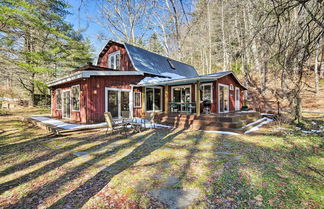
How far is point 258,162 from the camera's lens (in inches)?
150

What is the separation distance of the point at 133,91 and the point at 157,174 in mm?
8198

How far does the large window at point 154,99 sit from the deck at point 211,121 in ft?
6.40

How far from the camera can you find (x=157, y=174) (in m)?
3.20

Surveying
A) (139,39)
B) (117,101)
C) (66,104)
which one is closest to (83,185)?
(117,101)

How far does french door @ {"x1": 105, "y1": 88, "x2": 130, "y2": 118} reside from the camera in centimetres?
937

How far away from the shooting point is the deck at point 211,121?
292 inches

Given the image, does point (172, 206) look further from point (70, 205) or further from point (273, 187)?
point (273, 187)

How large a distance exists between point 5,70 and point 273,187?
731 inches

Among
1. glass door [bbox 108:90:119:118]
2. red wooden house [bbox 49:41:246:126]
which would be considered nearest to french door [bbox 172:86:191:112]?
red wooden house [bbox 49:41:246:126]

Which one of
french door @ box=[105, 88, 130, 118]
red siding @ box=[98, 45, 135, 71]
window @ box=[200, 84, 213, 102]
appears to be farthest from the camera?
red siding @ box=[98, 45, 135, 71]

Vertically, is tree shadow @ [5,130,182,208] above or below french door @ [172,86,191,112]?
below

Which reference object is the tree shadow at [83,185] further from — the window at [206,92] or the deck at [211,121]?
the window at [206,92]

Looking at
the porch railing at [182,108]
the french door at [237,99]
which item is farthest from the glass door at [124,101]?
the french door at [237,99]

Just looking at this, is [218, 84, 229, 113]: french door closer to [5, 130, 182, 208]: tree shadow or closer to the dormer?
the dormer
